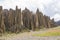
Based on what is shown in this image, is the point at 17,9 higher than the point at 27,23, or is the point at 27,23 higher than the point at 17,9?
the point at 17,9

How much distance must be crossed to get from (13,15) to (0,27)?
24843 millimetres

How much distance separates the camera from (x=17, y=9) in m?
152

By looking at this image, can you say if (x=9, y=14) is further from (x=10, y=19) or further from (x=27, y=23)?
(x=27, y=23)

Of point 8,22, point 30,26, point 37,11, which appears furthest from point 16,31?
point 37,11

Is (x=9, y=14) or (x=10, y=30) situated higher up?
(x=9, y=14)

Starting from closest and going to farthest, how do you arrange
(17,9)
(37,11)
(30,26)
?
(17,9) < (30,26) < (37,11)

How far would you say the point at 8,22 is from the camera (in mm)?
151500

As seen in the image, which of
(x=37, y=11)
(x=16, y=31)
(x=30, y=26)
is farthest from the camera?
(x=37, y=11)

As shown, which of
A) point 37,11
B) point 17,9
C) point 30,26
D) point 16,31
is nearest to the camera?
point 16,31

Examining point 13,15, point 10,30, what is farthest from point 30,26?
point 10,30

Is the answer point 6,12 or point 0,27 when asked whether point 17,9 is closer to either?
point 6,12

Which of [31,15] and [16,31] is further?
[31,15]

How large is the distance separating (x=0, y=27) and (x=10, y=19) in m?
22.2

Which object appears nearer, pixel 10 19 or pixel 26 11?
pixel 10 19
